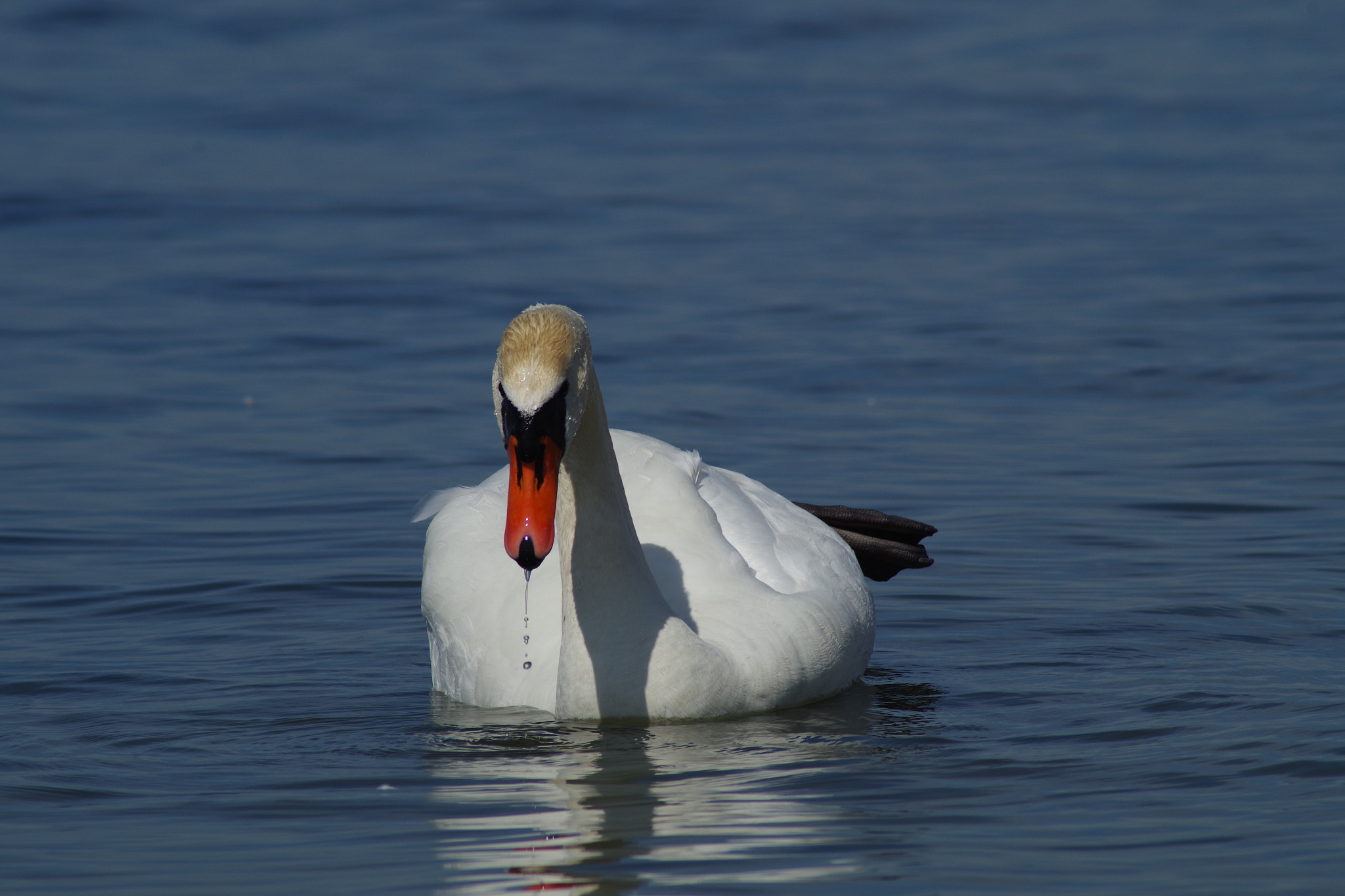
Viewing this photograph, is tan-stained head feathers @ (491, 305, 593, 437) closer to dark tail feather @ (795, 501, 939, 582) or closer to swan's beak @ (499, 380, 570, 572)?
swan's beak @ (499, 380, 570, 572)

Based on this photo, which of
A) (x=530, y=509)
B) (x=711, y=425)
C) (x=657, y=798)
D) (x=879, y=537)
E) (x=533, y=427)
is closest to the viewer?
(x=530, y=509)

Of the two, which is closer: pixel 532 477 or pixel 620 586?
pixel 532 477

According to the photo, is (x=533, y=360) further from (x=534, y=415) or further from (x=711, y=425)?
(x=711, y=425)

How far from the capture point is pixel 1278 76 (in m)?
23.4

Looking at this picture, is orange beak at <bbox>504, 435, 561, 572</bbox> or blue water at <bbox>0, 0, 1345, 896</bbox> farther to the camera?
blue water at <bbox>0, 0, 1345, 896</bbox>

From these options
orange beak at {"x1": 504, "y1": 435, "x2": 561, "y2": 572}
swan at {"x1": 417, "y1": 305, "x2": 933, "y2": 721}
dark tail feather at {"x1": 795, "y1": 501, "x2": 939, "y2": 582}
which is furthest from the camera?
dark tail feather at {"x1": 795, "y1": 501, "x2": 939, "y2": 582}

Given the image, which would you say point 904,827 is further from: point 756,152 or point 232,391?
point 756,152

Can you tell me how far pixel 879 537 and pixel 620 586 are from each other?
2.08 meters

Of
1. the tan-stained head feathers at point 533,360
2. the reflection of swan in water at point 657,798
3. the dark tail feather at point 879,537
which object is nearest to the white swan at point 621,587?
the tan-stained head feathers at point 533,360

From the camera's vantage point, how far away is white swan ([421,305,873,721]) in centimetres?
583

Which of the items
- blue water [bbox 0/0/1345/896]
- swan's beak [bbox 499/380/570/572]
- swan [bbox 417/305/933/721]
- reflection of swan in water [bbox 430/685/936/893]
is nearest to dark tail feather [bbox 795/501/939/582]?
blue water [bbox 0/0/1345/896]

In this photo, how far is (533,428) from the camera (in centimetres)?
549

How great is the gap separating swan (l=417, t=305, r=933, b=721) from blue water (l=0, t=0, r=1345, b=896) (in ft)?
0.52

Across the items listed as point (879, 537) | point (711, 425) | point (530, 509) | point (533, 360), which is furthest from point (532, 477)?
point (711, 425)
